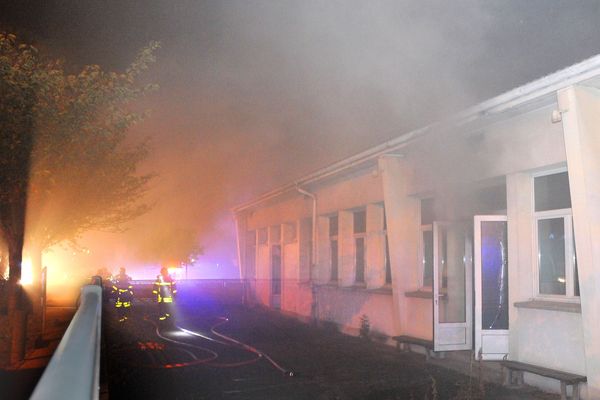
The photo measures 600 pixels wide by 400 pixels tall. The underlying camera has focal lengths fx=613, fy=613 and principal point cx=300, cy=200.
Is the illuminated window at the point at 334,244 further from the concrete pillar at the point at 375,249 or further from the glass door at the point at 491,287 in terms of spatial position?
the glass door at the point at 491,287

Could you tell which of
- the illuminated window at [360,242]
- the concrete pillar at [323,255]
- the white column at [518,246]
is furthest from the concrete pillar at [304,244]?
the white column at [518,246]

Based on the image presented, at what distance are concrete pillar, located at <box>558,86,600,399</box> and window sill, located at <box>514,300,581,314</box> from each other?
398 millimetres

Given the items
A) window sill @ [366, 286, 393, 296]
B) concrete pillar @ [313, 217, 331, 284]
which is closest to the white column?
window sill @ [366, 286, 393, 296]

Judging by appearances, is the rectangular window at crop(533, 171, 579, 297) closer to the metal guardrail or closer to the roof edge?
the roof edge

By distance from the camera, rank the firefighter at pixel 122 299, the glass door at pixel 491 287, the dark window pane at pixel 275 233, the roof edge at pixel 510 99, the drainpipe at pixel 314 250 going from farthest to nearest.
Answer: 1. the dark window pane at pixel 275 233
2. the firefighter at pixel 122 299
3. the drainpipe at pixel 314 250
4. the glass door at pixel 491 287
5. the roof edge at pixel 510 99

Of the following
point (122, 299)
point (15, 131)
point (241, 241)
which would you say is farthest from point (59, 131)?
point (241, 241)

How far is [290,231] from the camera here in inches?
672

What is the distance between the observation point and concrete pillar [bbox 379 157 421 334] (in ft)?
32.3

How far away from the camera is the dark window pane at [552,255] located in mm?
6812

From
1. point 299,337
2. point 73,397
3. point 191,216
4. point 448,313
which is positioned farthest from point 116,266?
point 73,397

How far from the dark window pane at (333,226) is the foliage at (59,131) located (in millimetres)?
5143

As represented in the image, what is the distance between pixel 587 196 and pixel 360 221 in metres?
6.86

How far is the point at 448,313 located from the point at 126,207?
7.18m

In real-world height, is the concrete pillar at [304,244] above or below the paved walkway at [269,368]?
above
